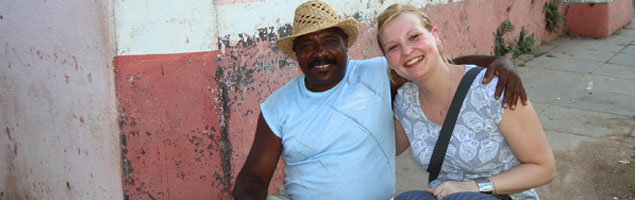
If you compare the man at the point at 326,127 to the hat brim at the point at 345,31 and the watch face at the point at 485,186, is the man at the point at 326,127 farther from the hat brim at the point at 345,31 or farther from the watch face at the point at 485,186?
the watch face at the point at 485,186

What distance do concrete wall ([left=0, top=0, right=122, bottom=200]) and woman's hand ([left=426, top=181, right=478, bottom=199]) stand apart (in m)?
1.62

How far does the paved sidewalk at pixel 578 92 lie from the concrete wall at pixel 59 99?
1.79 meters

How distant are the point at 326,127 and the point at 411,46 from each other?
442 millimetres

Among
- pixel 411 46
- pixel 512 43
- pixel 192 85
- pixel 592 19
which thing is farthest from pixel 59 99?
pixel 592 19

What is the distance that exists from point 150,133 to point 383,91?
1291 mm

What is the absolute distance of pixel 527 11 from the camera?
26.2 ft

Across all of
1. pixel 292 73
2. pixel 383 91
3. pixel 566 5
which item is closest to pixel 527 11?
pixel 566 5

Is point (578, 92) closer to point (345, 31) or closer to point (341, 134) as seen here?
point (345, 31)

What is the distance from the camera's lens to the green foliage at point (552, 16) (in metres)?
8.67

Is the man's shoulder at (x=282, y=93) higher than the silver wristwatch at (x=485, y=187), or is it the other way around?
the man's shoulder at (x=282, y=93)

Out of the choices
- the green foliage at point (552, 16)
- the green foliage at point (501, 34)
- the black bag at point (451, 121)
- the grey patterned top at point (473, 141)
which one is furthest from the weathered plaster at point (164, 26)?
the green foliage at point (552, 16)

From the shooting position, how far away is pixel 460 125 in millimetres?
2156

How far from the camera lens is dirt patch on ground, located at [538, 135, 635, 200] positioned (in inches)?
140

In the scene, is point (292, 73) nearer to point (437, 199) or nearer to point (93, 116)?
point (93, 116)
